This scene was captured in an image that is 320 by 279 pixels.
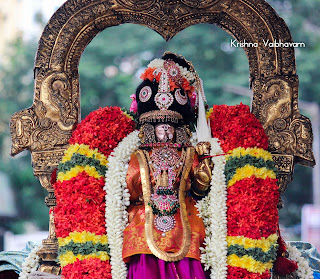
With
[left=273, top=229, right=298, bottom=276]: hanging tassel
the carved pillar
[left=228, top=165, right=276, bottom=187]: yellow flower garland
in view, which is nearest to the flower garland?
[left=228, top=165, right=276, bottom=187]: yellow flower garland

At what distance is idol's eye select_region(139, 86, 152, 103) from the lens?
21.7ft

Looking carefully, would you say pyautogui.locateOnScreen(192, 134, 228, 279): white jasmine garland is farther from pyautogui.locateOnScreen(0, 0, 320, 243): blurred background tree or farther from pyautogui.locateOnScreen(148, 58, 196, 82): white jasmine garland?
pyautogui.locateOnScreen(0, 0, 320, 243): blurred background tree

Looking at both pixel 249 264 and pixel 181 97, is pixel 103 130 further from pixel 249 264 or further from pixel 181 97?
pixel 249 264

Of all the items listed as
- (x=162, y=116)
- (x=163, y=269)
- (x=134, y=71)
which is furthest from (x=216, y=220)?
(x=134, y=71)

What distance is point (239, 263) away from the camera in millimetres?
6082

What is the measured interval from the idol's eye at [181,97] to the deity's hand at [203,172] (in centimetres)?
50

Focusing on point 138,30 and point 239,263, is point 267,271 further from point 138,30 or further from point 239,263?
point 138,30

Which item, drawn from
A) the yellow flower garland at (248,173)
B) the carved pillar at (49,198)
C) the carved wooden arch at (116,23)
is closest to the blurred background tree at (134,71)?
the carved wooden arch at (116,23)

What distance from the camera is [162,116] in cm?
652

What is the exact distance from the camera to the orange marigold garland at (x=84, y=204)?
614cm

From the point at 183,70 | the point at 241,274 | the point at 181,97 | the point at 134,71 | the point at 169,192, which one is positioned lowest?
the point at 241,274

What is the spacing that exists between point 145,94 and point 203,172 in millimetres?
1081

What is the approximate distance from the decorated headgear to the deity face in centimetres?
9

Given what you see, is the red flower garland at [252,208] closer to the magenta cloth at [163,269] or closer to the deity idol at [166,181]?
the deity idol at [166,181]
